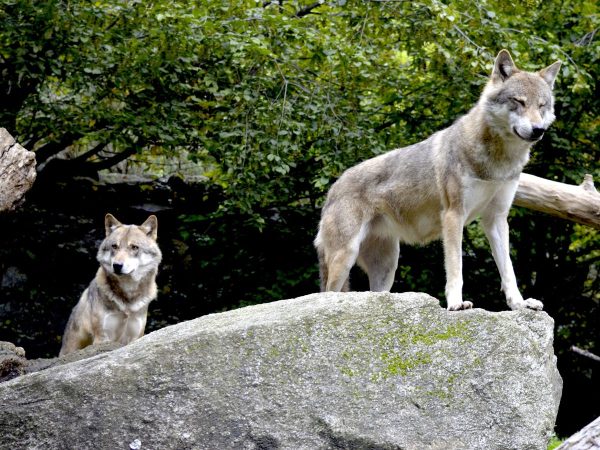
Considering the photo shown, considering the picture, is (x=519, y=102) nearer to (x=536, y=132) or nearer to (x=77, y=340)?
(x=536, y=132)

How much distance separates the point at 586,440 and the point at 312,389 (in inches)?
63.5

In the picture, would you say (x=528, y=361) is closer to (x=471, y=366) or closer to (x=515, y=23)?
(x=471, y=366)

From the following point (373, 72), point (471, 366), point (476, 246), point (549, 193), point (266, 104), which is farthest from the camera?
point (476, 246)

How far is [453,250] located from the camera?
6797 millimetres

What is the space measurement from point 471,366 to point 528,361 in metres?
0.35

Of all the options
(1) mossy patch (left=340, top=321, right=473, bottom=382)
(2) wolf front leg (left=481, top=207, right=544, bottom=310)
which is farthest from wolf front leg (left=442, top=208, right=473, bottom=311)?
(1) mossy patch (left=340, top=321, right=473, bottom=382)

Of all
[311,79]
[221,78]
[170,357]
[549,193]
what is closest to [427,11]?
[311,79]

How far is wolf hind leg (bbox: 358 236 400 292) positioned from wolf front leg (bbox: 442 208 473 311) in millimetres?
1058

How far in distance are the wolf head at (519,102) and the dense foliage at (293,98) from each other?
3065 millimetres

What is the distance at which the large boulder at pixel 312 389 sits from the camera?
16.2ft

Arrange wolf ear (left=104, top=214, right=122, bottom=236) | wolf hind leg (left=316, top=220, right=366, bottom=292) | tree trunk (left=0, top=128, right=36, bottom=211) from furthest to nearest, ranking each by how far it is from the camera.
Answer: wolf ear (left=104, top=214, right=122, bottom=236) < wolf hind leg (left=316, top=220, right=366, bottom=292) < tree trunk (left=0, top=128, right=36, bottom=211)

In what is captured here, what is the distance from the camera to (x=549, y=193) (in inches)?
336

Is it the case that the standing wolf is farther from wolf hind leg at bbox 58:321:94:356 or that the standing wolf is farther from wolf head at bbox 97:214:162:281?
wolf hind leg at bbox 58:321:94:356

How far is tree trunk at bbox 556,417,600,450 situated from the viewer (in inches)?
164
